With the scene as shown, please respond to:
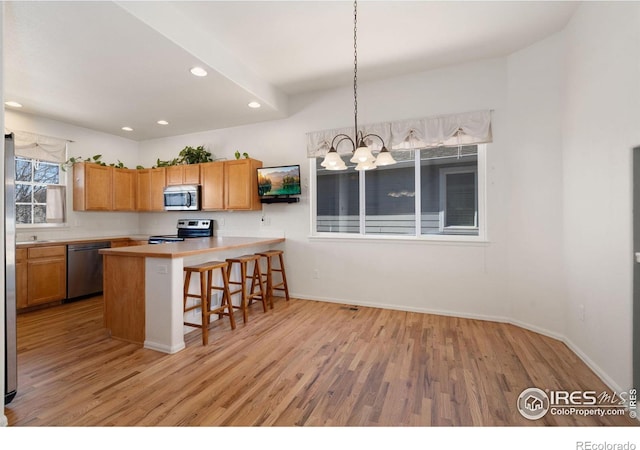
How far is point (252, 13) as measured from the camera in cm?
256

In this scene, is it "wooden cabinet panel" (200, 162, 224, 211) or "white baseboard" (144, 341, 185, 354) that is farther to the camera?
"wooden cabinet panel" (200, 162, 224, 211)

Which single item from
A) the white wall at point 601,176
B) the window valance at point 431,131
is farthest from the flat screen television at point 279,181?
Answer: the white wall at point 601,176

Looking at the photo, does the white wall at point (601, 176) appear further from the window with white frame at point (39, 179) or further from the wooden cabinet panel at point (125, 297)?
the window with white frame at point (39, 179)

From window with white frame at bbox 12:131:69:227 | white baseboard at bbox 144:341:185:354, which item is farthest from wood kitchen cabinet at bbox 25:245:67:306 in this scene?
white baseboard at bbox 144:341:185:354

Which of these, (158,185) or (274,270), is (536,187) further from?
(158,185)

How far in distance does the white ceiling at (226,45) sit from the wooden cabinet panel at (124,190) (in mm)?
1259

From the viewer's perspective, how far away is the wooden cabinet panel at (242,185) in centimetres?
434

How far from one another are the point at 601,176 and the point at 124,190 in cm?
642

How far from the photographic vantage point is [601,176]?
2232 millimetres

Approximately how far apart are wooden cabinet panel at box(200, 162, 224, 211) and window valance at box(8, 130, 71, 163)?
2.21 meters

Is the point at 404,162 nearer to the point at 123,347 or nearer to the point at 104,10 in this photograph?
the point at 104,10

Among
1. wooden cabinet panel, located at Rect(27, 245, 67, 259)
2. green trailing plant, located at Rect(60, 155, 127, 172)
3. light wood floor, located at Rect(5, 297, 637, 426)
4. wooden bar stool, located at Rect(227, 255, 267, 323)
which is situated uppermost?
green trailing plant, located at Rect(60, 155, 127, 172)

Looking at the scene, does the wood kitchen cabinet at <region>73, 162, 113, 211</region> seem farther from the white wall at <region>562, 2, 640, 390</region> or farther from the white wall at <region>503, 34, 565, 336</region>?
the white wall at <region>562, 2, 640, 390</region>

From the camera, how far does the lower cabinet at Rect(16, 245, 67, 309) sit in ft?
12.1
